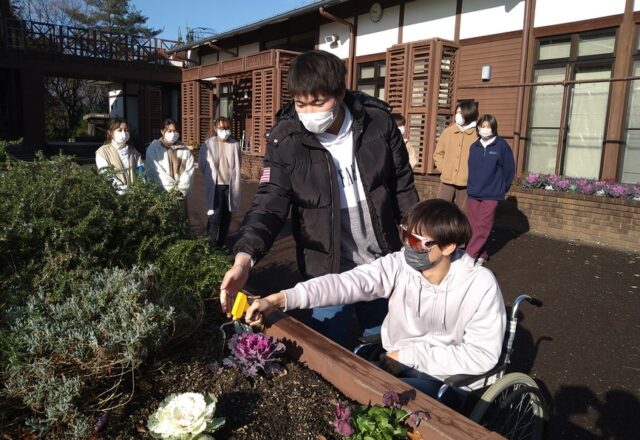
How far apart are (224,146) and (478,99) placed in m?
5.97

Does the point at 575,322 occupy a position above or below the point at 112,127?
below

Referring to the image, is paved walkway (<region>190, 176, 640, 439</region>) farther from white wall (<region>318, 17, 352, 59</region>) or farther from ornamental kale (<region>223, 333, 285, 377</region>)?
white wall (<region>318, 17, 352, 59</region>)

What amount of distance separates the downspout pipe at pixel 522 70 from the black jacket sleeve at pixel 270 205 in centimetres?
786

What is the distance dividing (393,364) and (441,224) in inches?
27.5

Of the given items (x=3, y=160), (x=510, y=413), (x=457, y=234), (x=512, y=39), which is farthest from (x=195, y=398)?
(x=512, y=39)

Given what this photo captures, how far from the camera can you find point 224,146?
660 cm

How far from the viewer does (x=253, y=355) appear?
6.90 ft

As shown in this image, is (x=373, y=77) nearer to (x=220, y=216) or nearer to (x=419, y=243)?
(x=220, y=216)

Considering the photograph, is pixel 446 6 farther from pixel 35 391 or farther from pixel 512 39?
pixel 35 391

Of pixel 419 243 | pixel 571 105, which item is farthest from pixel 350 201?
pixel 571 105

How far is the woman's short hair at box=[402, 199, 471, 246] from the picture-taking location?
7.52 ft

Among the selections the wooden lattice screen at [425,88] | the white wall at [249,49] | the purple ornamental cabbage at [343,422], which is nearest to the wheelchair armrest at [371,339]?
the purple ornamental cabbage at [343,422]

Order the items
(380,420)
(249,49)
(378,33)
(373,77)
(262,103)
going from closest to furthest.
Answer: (380,420)
(378,33)
(373,77)
(262,103)
(249,49)

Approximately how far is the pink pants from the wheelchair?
12.8ft
